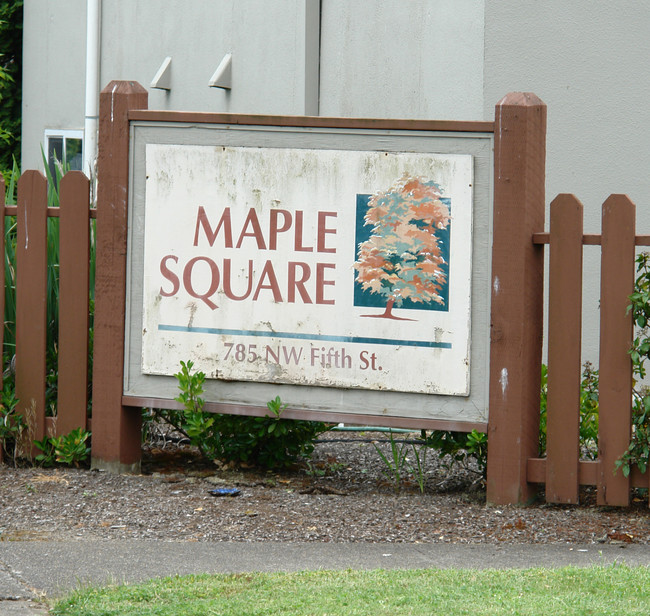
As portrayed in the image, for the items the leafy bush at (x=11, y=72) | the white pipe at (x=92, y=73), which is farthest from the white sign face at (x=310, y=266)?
the leafy bush at (x=11, y=72)

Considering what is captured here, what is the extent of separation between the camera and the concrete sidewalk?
4.38 meters

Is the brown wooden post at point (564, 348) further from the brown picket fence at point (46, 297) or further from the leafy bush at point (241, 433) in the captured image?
the brown picket fence at point (46, 297)

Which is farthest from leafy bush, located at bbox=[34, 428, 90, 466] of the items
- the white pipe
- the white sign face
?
the white pipe

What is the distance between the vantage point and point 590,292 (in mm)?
8859

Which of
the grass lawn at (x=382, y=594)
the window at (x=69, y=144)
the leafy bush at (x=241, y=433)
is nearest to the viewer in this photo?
the grass lawn at (x=382, y=594)

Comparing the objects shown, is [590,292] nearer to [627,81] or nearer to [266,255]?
[627,81]

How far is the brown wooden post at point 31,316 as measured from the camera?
6.40m

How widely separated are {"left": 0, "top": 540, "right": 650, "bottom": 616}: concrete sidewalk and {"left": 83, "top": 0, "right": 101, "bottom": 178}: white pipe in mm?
8995

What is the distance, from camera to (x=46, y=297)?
6527mm

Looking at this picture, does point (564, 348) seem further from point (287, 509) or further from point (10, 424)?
point (10, 424)

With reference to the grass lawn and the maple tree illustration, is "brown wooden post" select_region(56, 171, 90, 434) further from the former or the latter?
the grass lawn

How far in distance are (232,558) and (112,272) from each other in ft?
7.22

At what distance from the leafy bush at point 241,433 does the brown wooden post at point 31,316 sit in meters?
0.85

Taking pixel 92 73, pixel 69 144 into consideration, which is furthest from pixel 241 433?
pixel 69 144
